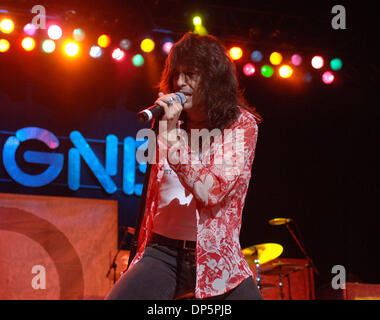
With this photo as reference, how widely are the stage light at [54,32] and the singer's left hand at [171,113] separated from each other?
4.59 meters

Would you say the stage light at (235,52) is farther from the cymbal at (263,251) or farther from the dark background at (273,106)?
the cymbal at (263,251)

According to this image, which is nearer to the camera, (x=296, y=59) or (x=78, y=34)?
(x=78, y=34)

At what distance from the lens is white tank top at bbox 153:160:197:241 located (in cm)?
180

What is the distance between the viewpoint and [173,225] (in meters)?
1.83

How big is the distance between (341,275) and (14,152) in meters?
→ 4.36

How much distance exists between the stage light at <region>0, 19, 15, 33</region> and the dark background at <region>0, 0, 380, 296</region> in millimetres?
128

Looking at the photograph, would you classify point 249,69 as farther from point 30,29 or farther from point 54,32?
point 30,29

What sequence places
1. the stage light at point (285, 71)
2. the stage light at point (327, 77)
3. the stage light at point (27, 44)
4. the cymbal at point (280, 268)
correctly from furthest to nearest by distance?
the stage light at point (327, 77) → the stage light at point (285, 71) → the stage light at point (27, 44) → the cymbal at point (280, 268)

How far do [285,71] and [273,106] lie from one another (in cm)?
59

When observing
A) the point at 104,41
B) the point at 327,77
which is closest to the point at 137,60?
the point at 104,41

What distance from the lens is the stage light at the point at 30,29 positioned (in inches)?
228

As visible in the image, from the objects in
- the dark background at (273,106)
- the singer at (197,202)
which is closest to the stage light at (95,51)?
the dark background at (273,106)

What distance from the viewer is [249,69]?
21.1 ft
